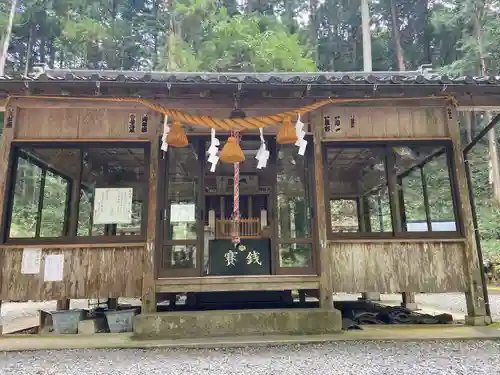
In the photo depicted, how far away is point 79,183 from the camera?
667 centimetres

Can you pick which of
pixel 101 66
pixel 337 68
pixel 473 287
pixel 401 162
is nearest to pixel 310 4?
pixel 337 68

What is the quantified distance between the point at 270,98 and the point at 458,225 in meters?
3.97

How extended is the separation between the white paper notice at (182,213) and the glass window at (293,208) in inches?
59.3

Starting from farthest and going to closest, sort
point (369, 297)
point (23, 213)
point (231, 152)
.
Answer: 1. point (369, 297)
2. point (23, 213)
3. point (231, 152)

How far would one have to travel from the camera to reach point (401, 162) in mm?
6840

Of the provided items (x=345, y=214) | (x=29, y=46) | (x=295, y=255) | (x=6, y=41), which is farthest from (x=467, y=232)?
(x=29, y=46)

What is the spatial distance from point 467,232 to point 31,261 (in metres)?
7.29

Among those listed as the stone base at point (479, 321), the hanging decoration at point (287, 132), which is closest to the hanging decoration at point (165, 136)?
the hanging decoration at point (287, 132)

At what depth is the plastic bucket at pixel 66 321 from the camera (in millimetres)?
5906

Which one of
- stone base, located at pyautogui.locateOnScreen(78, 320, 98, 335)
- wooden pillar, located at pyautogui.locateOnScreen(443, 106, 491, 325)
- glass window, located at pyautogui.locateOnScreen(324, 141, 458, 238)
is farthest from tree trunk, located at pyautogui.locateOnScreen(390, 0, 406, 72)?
stone base, located at pyautogui.locateOnScreen(78, 320, 98, 335)

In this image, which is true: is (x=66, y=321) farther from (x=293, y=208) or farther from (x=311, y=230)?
(x=311, y=230)

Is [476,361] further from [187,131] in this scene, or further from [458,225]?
[187,131]

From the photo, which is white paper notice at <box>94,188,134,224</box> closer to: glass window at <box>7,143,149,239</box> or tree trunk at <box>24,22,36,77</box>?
glass window at <box>7,143,149,239</box>

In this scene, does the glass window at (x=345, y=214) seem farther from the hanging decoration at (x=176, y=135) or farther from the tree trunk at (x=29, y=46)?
the tree trunk at (x=29, y=46)
